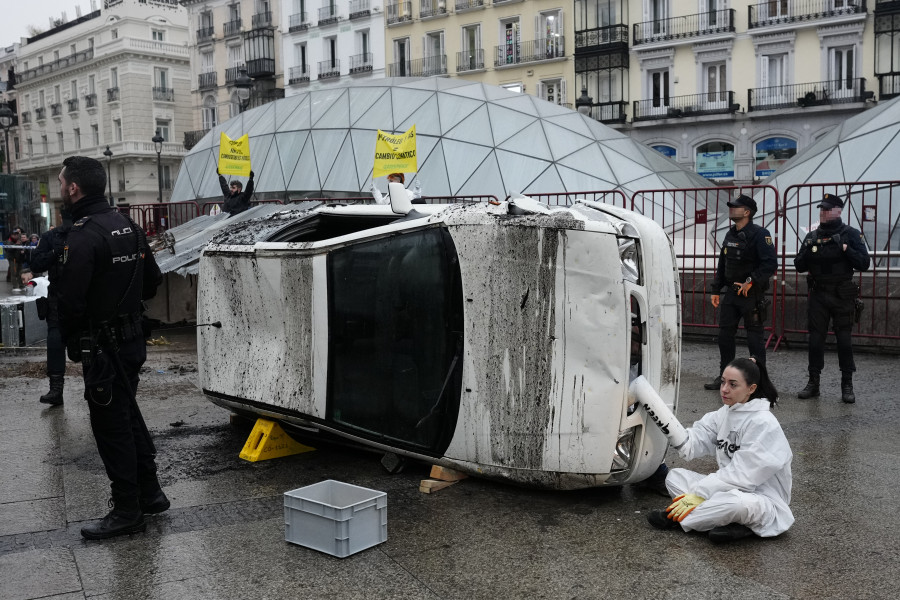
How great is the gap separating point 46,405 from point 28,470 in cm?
221

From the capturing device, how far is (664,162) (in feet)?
80.9

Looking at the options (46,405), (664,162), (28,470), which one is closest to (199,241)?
(46,405)

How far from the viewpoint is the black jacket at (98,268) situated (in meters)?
4.26

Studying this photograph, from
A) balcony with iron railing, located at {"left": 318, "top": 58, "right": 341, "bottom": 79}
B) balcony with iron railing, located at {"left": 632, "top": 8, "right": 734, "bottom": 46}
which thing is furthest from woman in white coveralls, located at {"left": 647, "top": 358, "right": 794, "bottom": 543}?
balcony with iron railing, located at {"left": 318, "top": 58, "right": 341, "bottom": 79}

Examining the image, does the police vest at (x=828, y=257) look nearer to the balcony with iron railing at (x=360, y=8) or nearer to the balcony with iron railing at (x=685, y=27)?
the balcony with iron railing at (x=685, y=27)

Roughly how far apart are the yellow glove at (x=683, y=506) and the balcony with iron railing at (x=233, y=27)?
5458cm

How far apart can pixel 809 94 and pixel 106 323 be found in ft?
109

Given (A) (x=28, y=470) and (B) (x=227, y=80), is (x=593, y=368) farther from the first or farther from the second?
(B) (x=227, y=80)

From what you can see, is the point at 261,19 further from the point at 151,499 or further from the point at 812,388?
the point at 151,499

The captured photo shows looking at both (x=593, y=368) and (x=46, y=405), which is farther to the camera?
(x=46, y=405)

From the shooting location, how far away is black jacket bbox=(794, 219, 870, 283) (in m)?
7.36

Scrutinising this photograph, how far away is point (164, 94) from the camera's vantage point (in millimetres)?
61062

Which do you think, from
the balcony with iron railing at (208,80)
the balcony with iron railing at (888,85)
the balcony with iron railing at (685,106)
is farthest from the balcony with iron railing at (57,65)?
the balcony with iron railing at (888,85)

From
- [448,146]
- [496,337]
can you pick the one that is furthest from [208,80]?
[496,337]
